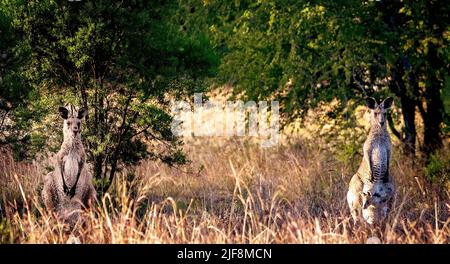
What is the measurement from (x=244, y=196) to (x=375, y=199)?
4.47 m

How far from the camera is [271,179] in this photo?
13922mm

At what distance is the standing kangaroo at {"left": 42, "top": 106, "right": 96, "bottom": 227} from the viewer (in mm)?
8914

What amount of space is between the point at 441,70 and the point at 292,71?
7.06 ft

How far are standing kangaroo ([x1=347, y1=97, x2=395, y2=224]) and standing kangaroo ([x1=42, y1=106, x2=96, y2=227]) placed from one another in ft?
8.73

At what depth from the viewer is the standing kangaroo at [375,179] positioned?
9211mm

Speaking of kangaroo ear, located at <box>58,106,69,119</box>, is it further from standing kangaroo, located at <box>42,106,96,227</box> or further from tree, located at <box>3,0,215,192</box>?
tree, located at <box>3,0,215,192</box>

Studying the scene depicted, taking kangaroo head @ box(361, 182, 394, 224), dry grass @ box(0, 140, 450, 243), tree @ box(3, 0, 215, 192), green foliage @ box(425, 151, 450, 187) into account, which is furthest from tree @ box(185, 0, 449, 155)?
kangaroo head @ box(361, 182, 394, 224)

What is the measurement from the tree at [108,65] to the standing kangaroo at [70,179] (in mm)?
1789

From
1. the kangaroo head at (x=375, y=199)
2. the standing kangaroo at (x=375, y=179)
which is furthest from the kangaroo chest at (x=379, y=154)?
the kangaroo head at (x=375, y=199)

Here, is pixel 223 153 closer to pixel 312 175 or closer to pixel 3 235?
pixel 312 175

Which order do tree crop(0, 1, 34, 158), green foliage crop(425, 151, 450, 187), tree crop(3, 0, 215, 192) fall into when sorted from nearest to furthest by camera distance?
1. tree crop(3, 0, 215, 192)
2. tree crop(0, 1, 34, 158)
3. green foliage crop(425, 151, 450, 187)

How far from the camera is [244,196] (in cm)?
1362
